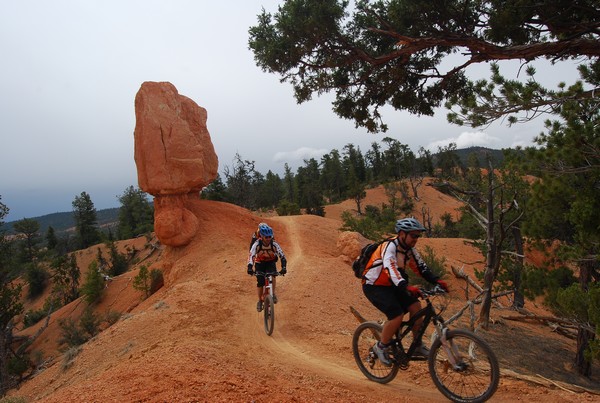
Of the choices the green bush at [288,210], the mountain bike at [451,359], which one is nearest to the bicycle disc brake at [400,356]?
the mountain bike at [451,359]

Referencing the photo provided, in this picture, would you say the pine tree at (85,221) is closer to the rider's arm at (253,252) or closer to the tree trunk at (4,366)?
the tree trunk at (4,366)

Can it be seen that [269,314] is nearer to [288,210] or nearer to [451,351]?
[451,351]

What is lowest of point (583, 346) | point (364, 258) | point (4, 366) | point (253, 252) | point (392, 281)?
point (4, 366)

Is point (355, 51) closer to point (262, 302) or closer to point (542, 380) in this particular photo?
point (262, 302)

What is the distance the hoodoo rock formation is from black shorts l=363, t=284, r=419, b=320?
1498 centimetres

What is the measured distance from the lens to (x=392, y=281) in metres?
4.25

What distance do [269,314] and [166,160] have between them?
12.3 m

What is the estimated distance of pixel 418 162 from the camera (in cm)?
6981

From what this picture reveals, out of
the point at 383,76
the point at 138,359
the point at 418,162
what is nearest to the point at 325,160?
the point at 418,162

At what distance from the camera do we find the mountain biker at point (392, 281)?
4363 mm

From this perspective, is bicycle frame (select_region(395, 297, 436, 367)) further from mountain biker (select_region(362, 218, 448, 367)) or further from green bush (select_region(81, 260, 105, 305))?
green bush (select_region(81, 260, 105, 305))

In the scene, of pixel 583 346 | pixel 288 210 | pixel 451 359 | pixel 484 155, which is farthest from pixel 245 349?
pixel 288 210

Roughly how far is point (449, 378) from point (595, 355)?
13.4ft

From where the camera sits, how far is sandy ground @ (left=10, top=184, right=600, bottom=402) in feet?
14.2
